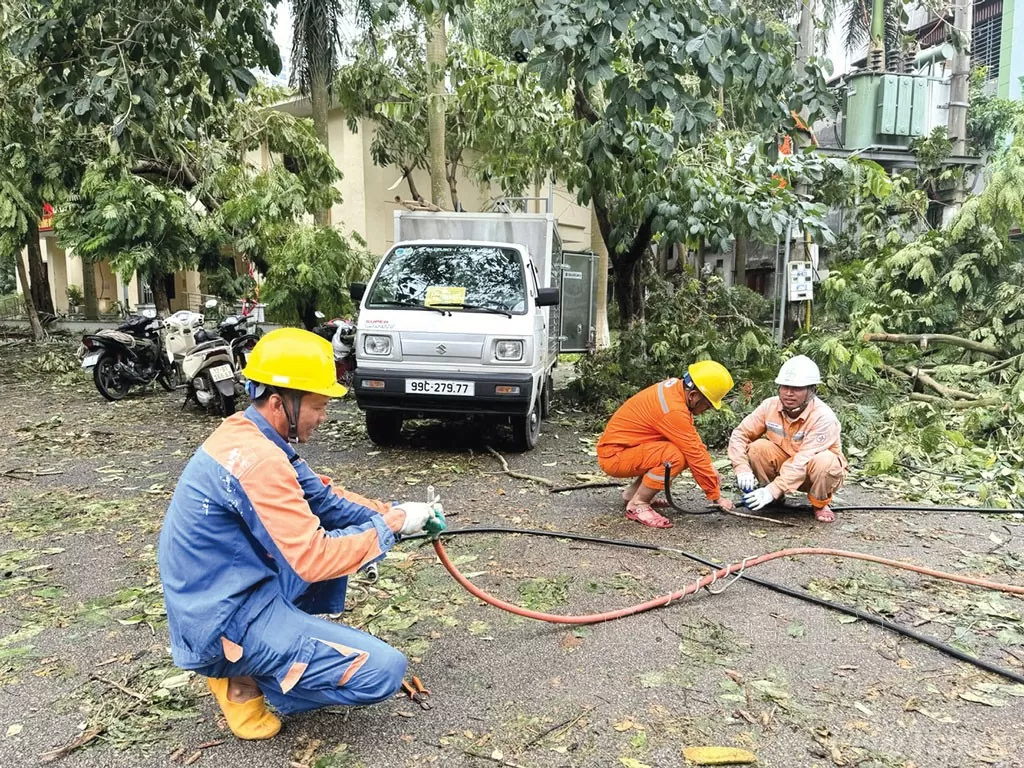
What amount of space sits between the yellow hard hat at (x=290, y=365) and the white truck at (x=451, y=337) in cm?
373

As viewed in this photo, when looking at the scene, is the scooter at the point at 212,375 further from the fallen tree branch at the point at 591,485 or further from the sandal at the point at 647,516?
the sandal at the point at 647,516

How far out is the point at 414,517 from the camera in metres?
2.51

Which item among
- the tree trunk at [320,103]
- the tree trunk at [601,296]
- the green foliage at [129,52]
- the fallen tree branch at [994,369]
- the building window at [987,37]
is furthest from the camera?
the building window at [987,37]

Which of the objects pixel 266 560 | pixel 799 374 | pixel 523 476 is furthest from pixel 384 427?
pixel 266 560

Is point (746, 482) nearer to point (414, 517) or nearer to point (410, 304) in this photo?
point (414, 517)

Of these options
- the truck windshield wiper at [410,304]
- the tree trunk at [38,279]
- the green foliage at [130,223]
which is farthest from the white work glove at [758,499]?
the tree trunk at [38,279]

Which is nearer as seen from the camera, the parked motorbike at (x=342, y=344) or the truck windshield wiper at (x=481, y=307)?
the truck windshield wiper at (x=481, y=307)

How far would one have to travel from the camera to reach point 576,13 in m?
3.93

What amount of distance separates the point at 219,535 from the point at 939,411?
22.9 feet

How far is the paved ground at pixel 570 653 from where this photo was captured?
96.3 inches

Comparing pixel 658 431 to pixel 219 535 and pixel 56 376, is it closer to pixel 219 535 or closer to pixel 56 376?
pixel 219 535

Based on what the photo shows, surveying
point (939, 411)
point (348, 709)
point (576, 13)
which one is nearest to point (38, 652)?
point (348, 709)

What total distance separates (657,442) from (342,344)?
6.15m

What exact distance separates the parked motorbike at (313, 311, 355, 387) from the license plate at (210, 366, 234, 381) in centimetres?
156
